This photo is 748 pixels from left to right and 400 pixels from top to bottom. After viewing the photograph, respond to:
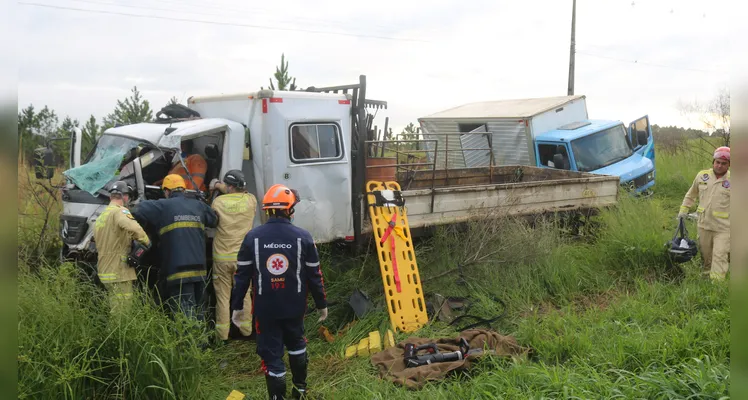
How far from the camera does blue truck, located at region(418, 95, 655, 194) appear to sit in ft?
37.4

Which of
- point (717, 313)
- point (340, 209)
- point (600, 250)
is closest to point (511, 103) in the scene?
point (600, 250)

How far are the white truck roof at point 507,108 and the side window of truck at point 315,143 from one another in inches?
254

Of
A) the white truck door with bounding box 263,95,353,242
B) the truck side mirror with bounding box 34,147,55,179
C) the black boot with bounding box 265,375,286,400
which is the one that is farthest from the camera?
the white truck door with bounding box 263,95,353,242

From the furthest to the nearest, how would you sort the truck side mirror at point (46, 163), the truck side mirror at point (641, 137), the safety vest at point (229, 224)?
the truck side mirror at point (641, 137), the truck side mirror at point (46, 163), the safety vest at point (229, 224)

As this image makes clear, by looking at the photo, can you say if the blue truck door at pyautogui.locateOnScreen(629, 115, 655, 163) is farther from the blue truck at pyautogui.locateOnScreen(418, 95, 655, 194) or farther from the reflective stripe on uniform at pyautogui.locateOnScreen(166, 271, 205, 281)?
the reflective stripe on uniform at pyautogui.locateOnScreen(166, 271, 205, 281)

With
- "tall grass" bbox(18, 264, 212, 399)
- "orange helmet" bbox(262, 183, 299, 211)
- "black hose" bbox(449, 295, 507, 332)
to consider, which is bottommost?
"black hose" bbox(449, 295, 507, 332)

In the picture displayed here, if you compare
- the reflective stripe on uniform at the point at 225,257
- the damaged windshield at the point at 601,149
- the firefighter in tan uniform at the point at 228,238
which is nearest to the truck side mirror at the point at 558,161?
the damaged windshield at the point at 601,149

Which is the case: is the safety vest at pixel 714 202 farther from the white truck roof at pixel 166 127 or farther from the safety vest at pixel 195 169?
the safety vest at pixel 195 169

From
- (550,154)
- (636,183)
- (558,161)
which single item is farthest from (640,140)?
(558,161)

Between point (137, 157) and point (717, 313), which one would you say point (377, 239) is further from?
point (717, 313)

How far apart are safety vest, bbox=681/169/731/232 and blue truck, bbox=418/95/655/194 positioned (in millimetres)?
3717

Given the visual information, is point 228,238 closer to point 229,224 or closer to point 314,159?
point 229,224

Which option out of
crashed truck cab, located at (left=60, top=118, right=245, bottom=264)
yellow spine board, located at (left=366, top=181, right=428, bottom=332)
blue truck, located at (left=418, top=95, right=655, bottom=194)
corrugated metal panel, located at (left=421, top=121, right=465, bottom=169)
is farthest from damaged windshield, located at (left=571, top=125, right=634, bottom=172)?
crashed truck cab, located at (left=60, top=118, right=245, bottom=264)

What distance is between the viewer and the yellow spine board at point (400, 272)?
6008 mm
